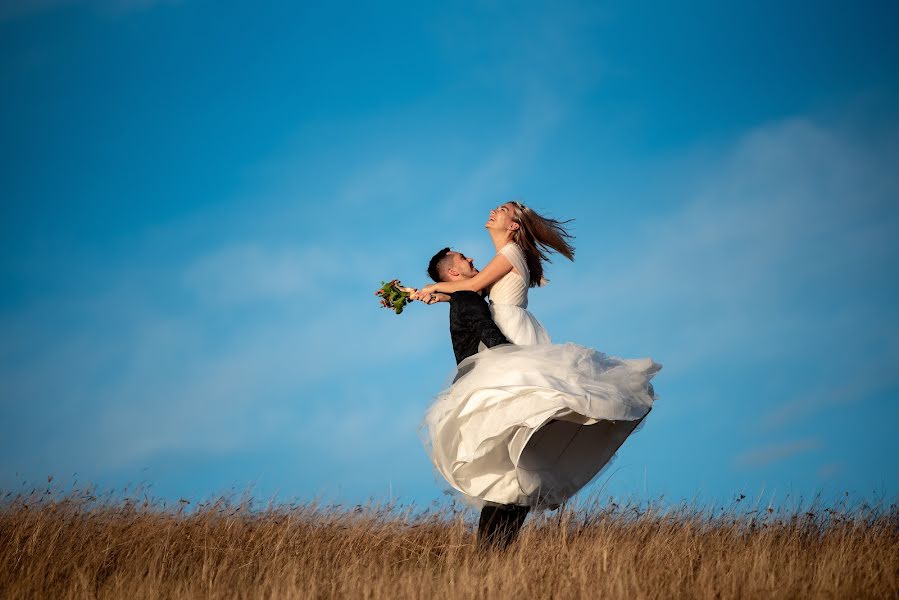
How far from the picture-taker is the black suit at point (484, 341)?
6676 mm

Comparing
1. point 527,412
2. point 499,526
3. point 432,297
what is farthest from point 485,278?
point 499,526

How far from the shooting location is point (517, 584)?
5746mm

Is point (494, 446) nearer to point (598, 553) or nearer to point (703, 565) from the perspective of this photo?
point (598, 553)

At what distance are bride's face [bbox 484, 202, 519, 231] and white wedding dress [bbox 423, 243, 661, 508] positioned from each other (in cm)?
26

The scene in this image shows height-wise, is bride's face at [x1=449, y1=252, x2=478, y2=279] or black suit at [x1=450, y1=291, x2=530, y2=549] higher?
bride's face at [x1=449, y1=252, x2=478, y2=279]

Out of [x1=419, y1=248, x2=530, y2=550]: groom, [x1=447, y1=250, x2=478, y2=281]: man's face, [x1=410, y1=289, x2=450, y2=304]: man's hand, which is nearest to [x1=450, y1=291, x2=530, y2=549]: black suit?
[x1=419, y1=248, x2=530, y2=550]: groom

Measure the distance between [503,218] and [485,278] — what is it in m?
0.67

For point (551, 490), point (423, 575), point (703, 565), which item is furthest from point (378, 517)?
point (703, 565)

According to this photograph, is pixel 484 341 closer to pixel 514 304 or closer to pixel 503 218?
pixel 514 304

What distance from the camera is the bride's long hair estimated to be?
7402mm

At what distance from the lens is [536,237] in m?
7.48

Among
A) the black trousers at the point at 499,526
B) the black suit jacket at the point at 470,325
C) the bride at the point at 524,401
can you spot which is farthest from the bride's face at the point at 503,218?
the black trousers at the point at 499,526

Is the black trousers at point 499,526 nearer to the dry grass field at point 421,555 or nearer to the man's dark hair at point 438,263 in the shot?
the dry grass field at point 421,555

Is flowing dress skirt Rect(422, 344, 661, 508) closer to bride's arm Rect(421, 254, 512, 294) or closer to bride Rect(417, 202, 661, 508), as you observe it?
bride Rect(417, 202, 661, 508)
